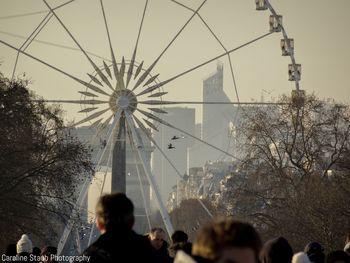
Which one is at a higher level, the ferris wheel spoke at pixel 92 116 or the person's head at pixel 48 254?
the ferris wheel spoke at pixel 92 116

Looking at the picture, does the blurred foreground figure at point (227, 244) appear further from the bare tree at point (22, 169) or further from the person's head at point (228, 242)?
the bare tree at point (22, 169)

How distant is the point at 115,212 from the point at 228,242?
9.54ft

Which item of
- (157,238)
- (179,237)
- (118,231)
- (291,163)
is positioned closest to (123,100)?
(291,163)

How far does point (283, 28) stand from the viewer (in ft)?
216

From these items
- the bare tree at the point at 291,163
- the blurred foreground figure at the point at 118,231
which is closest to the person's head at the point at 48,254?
the blurred foreground figure at the point at 118,231

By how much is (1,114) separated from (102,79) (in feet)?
15.7

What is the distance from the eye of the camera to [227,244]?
328 inches

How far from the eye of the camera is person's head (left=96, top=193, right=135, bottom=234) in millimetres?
11125

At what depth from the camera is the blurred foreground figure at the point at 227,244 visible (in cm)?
830

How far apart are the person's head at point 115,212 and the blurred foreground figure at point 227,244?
8.62 ft

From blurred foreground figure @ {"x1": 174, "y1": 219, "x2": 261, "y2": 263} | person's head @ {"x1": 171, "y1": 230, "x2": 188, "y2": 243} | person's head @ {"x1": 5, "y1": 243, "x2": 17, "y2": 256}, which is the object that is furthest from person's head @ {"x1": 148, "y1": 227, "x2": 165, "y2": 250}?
blurred foreground figure @ {"x1": 174, "y1": 219, "x2": 261, "y2": 263}

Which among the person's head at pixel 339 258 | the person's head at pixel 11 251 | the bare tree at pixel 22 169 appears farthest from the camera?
the bare tree at pixel 22 169

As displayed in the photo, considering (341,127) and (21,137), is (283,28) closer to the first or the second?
(21,137)

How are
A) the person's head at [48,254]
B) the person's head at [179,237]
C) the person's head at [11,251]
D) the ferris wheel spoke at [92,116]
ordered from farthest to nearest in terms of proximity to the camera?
the ferris wheel spoke at [92,116] → the person's head at [11,251] → the person's head at [48,254] → the person's head at [179,237]
